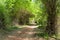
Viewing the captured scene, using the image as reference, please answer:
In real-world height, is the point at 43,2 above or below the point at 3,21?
above

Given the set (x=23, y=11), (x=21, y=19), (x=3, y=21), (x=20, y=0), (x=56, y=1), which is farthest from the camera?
(x=21, y=19)

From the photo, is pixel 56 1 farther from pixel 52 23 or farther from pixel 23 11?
pixel 23 11

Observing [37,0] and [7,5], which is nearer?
[37,0]

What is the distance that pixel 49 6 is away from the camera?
14.6 m

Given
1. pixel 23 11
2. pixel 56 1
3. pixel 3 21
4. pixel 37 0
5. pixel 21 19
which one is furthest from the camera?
pixel 21 19

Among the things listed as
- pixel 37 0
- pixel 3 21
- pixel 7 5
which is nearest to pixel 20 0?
pixel 7 5

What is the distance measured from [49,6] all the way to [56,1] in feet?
2.15

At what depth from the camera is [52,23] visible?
14758mm

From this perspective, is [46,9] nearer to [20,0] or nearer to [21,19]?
[20,0]

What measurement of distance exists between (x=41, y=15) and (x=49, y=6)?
113cm

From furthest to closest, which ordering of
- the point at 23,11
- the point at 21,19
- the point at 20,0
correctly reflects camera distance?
the point at 21,19 < the point at 23,11 < the point at 20,0

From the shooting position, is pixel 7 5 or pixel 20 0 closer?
pixel 7 5

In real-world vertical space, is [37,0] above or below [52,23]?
above

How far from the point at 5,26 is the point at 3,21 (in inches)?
35.4
